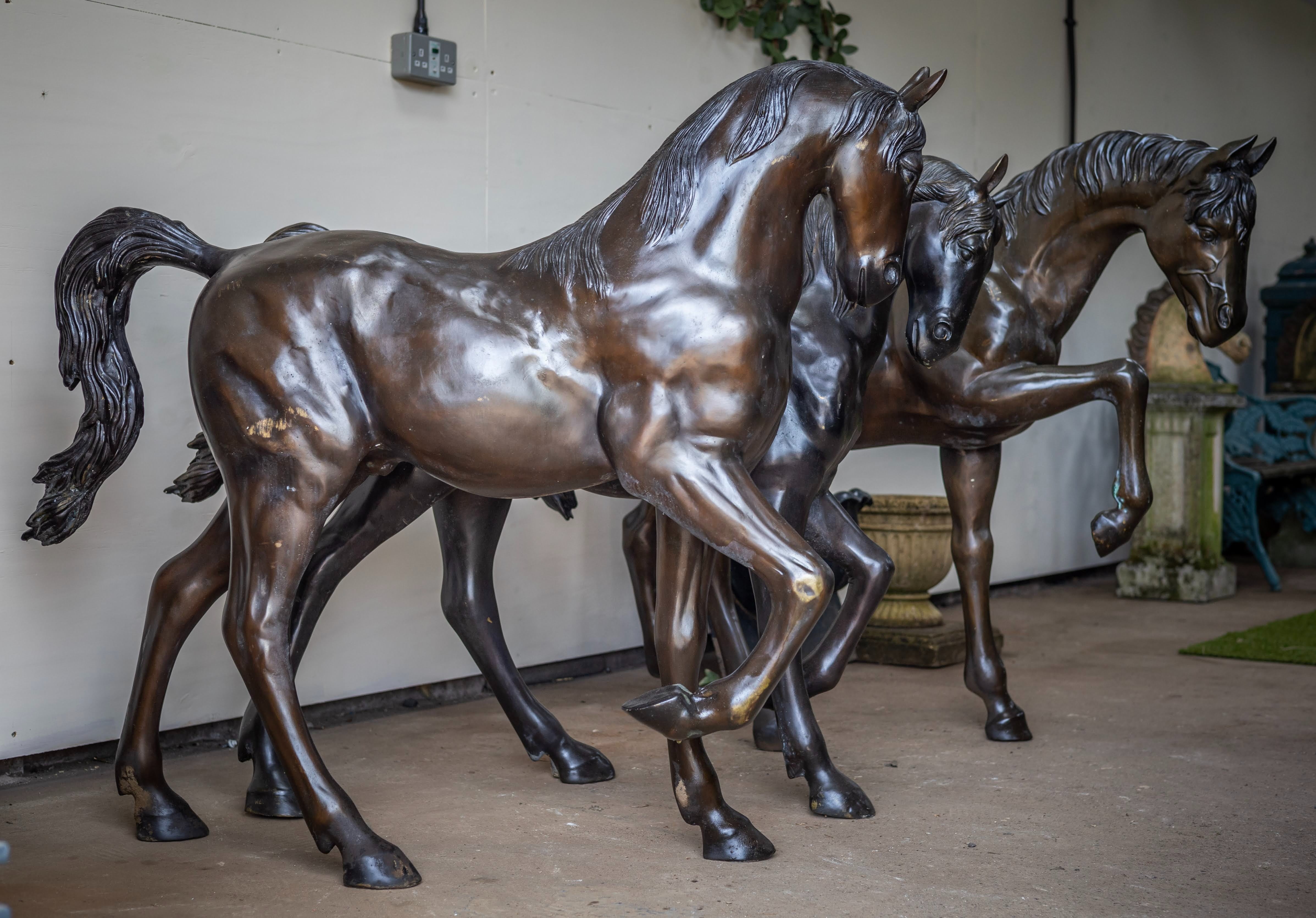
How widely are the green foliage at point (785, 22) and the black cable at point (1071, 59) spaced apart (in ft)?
6.64

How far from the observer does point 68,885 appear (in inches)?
94.1

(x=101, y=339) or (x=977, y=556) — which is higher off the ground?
(x=101, y=339)

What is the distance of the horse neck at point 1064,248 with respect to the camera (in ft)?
12.2

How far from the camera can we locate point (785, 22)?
17.5 feet

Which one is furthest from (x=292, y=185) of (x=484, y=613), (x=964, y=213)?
(x=964, y=213)

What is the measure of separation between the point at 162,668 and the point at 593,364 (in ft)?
3.99

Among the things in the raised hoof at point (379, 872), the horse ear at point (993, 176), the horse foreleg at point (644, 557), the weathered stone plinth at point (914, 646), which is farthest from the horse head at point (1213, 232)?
the raised hoof at point (379, 872)

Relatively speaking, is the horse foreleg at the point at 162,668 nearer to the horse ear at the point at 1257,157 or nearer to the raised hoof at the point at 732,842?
the raised hoof at the point at 732,842

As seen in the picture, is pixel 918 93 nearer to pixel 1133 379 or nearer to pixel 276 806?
pixel 1133 379

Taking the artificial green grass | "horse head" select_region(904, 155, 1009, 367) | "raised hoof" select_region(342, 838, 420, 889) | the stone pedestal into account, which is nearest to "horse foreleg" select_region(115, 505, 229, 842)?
"raised hoof" select_region(342, 838, 420, 889)

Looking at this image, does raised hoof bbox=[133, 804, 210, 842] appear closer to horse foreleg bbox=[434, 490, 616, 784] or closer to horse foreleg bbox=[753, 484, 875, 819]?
horse foreleg bbox=[434, 490, 616, 784]

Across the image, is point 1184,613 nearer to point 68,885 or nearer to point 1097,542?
point 1097,542

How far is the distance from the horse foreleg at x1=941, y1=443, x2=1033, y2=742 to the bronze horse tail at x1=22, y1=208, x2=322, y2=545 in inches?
81.9

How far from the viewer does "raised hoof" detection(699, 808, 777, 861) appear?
2.54 meters
